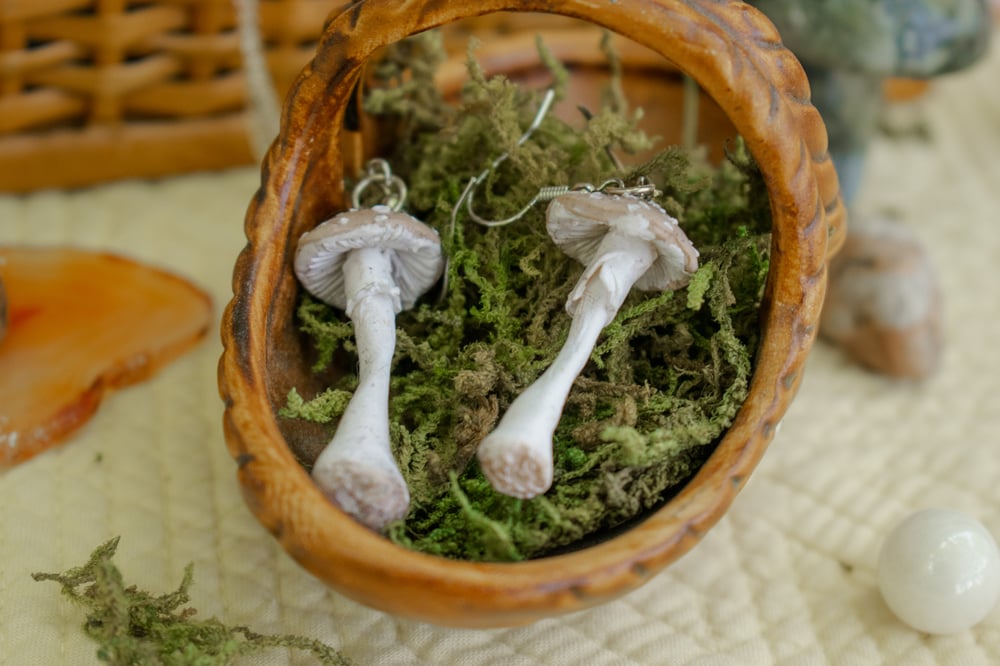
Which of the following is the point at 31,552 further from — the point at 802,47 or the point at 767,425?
the point at 802,47

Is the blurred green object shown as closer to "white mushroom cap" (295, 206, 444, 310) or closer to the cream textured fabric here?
the cream textured fabric

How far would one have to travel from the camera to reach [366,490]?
459mm

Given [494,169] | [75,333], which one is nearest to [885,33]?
[494,169]

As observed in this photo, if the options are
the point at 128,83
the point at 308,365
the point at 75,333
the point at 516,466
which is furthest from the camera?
the point at 128,83

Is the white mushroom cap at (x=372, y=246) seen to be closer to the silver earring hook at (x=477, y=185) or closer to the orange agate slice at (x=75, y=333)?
the silver earring hook at (x=477, y=185)

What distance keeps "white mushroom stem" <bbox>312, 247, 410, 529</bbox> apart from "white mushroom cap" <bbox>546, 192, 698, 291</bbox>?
109 mm

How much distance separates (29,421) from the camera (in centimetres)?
66

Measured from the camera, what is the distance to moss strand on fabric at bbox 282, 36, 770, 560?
1.60ft

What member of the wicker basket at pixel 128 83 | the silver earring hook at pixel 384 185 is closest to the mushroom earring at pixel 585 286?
the silver earring hook at pixel 384 185

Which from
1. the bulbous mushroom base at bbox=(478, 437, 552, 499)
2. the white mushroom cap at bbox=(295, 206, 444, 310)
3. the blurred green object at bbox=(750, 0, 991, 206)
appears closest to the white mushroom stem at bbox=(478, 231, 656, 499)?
the bulbous mushroom base at bbox=(478, 437, 552, 499)

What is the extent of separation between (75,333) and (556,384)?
0.44 metres

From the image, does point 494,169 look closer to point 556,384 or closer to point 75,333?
point 556,384

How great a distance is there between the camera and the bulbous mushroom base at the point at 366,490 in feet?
1.49

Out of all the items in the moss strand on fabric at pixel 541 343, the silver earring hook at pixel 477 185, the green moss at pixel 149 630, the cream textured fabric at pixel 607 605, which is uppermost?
the silver earring hook at pixel 477 185
